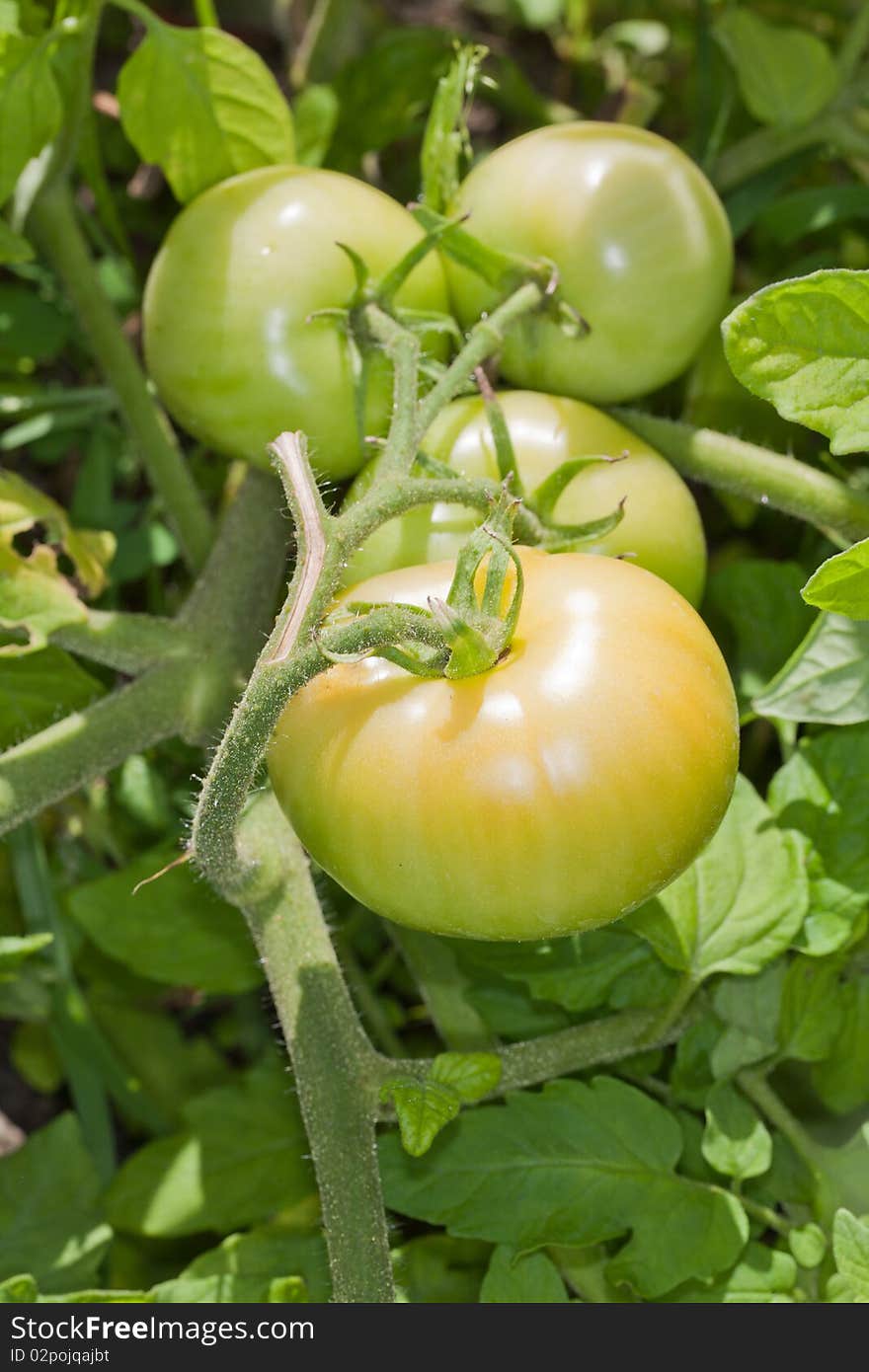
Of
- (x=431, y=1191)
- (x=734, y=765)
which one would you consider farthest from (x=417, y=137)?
(x=431, y=1191)

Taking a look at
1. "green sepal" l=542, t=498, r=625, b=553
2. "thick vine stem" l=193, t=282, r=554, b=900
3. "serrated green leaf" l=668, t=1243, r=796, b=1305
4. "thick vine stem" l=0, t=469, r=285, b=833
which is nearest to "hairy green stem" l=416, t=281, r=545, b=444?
"thick vine stem" l=193, t=282, r=554, b=900

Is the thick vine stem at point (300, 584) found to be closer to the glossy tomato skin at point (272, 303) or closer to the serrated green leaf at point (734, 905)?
the glossy tomato skin at point (272, 303)

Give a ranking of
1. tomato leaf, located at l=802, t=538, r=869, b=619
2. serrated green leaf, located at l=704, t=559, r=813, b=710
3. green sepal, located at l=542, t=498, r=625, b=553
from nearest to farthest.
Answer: tomato leaf, located at l=802, t=538, r=869, b=619
green sepal, located at l=542, t=498, r=625, b=553
serrated green leaf, located at l=704, t=559, r=813, b=710

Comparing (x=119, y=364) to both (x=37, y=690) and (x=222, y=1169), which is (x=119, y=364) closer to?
(x=37, y=690)

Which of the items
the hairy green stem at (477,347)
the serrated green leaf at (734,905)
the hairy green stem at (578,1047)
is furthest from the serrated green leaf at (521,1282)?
the hairy green stem at (477,347)

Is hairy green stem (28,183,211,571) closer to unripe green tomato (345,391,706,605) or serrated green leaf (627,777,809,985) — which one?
unripe green tomato (345,391,706,605)

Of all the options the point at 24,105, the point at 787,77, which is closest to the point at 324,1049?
the point at 24,105

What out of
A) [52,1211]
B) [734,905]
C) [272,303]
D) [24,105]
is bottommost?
[52,1211]
